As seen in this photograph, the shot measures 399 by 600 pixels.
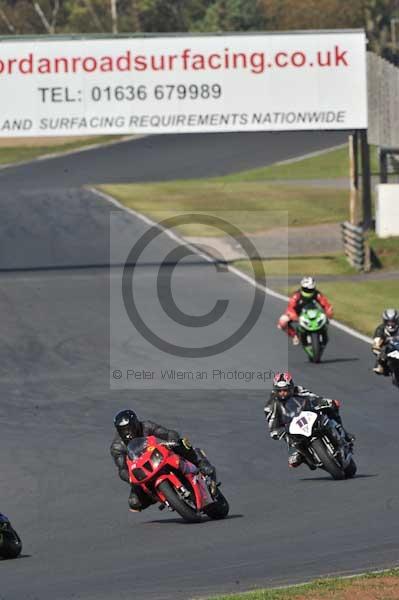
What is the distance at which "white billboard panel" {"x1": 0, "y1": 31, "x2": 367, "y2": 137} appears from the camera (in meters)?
37.8

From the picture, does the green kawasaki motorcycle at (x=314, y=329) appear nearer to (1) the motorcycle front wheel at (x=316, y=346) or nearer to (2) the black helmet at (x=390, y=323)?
(1) the motorcycle front wheel at (x=316, y=346)

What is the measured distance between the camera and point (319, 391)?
73.6 ft

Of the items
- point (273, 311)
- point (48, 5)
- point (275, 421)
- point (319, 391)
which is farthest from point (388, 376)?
point (48, 5)

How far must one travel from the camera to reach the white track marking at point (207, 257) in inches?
1147

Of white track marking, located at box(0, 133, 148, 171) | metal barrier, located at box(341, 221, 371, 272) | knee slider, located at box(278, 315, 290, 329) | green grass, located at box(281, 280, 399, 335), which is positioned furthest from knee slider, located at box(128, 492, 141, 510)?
white track marking, located at box(0, 133, 148, 171)

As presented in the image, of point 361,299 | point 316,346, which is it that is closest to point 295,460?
point 316,346

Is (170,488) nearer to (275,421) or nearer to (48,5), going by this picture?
(275,421)

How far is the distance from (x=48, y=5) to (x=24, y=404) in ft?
295

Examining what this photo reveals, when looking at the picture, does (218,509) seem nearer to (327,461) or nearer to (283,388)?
(327,461)

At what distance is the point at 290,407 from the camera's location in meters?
15.7

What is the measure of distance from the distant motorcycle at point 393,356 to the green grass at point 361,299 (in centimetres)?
763

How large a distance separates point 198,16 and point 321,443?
3528 inches

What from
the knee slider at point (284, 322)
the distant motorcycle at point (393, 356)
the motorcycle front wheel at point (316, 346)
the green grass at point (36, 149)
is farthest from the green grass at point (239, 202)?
the distant motorcycle at point (393, 356)

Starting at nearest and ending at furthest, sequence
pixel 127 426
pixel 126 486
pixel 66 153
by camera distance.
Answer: pixel 127 426 → pixel 126 486 → pixel 66 153
